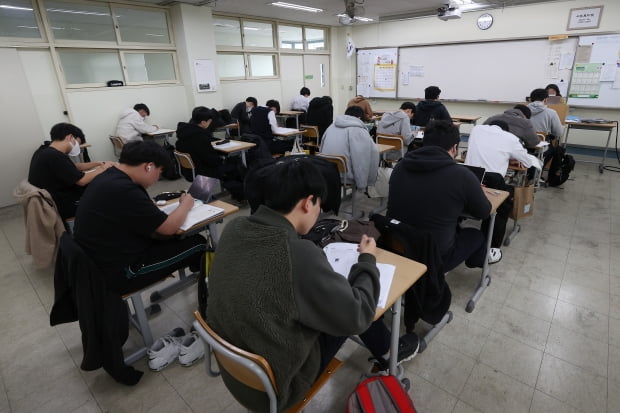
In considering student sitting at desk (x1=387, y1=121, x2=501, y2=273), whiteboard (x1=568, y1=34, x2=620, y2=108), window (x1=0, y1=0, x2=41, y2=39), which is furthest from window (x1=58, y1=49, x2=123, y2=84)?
whiteboard (x1=568, y1=34, x2=620, y2=108)

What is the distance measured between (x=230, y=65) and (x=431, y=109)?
14.3 ft

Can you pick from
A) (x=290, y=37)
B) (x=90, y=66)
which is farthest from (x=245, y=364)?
(x=290, y=37)

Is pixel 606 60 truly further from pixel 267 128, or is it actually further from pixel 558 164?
pixel 267 128

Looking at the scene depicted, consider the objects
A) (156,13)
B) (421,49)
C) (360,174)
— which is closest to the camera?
(360,174)

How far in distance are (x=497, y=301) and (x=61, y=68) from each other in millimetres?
6153

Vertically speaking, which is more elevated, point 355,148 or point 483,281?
point 355,148

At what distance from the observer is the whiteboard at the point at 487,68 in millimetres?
6113

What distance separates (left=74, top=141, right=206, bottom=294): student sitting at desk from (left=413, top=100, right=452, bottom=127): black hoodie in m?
4.04

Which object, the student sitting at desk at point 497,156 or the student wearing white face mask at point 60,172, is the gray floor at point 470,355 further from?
the student wearing white face mask at point 60,172

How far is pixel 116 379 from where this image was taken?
1782 millimetres

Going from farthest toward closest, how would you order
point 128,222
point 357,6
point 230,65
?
point 230,65 → point 357,6 → point 128,222

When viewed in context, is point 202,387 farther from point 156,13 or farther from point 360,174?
point 156,13

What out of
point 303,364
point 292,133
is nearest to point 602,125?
point 292,133

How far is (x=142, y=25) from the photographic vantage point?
5746mm
